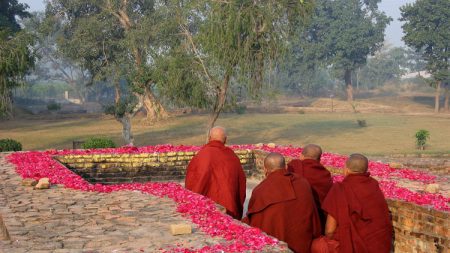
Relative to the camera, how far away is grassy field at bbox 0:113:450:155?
30.1m

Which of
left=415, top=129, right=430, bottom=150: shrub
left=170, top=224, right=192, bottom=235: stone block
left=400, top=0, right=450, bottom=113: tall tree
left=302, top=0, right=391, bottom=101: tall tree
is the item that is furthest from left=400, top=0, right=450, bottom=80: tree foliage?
left=170, top=224, right=192, bottom=235: stone block

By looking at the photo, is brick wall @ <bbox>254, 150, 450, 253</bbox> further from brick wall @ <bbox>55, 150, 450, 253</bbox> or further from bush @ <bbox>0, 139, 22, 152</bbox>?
bush @ <bbox>0, 139, 22, 152</bbox>

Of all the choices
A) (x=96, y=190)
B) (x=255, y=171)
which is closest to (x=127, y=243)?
(x=96, y=190)

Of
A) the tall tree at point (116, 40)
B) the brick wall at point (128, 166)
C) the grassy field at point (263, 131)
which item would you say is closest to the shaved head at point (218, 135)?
the brick wall at point (128, 166)

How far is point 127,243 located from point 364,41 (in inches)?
2560

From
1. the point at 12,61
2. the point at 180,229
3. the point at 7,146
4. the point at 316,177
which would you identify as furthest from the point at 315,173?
the point at 7,146

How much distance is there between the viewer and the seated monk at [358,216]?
6.23 metres

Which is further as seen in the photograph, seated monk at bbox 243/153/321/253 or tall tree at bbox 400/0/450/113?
tall tree at bbox 400/0/450/113

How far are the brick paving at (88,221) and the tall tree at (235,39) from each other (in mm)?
12603

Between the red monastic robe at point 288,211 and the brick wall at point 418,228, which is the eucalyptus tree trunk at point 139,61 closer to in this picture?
the brick wall at point 418,228

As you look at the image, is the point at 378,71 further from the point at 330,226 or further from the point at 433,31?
the point at 330,226

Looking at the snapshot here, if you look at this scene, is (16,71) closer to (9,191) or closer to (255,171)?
(255,171)

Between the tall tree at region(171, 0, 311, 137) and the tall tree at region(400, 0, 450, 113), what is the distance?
128 ft

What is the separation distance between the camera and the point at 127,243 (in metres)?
5.91
